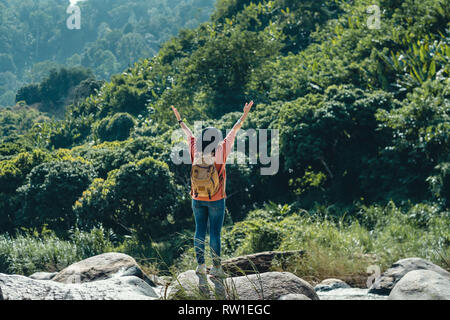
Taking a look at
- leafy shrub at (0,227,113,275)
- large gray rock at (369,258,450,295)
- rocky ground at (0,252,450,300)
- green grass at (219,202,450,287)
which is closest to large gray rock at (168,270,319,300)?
rocky ground at (0,252,450,300)

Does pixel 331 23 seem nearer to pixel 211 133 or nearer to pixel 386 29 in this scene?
pixel 386 29

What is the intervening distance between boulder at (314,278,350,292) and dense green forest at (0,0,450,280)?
66 cm

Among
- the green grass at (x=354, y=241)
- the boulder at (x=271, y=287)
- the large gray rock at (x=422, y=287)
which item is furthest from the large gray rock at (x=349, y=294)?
the boulder at (x=271, y=287)

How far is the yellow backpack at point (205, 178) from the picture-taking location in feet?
18.9

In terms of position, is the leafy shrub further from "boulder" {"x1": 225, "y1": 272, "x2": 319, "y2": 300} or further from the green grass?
"boulder" {"x1": 225, "y1": 272, "x2": 319, "y2": 300}

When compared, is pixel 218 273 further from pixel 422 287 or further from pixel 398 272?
pixel 398 272

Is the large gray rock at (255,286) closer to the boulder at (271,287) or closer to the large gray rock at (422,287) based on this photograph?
the boulder at (271,287)

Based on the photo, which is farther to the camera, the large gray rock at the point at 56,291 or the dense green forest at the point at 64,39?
the dense green forest at the point at 64,39

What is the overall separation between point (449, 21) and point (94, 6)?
12028 cm

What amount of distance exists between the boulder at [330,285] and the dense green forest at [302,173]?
659mm

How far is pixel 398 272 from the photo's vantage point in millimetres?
7477
